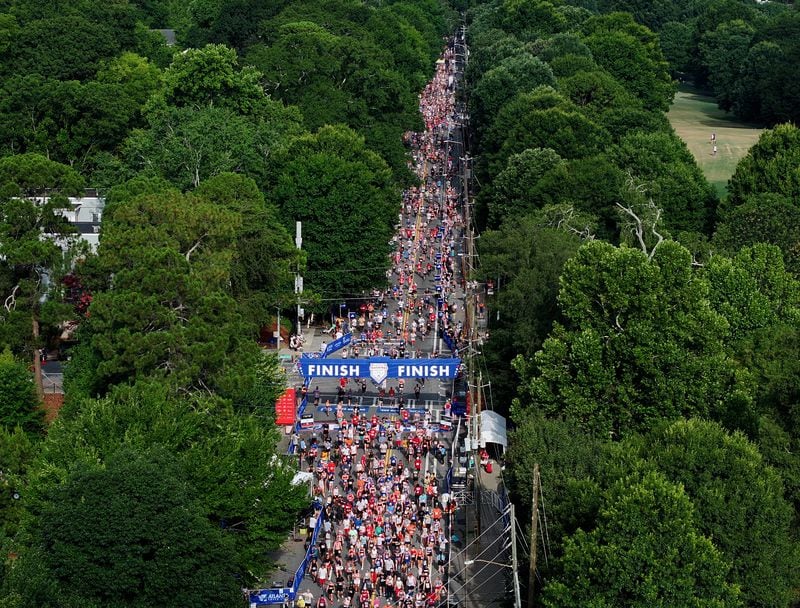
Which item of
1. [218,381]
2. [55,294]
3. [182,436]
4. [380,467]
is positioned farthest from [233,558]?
[55,294]

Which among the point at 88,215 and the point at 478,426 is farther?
the point at 88,215

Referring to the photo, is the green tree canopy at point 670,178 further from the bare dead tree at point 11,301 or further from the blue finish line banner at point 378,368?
the bare dead tree at point 11,301

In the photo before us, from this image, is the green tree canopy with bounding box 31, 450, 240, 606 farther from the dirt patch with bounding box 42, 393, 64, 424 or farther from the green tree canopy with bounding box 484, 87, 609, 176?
the green tree canopy with bounding box 484, 87, 609, 176

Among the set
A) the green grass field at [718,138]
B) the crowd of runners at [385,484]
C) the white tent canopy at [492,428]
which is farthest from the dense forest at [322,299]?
the green grass field at [718,138]

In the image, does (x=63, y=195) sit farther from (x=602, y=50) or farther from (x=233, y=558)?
(x=602, y=50)

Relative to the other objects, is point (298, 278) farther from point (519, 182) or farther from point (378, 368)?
point (519, 182)

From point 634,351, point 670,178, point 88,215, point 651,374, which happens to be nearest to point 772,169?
point 670,178

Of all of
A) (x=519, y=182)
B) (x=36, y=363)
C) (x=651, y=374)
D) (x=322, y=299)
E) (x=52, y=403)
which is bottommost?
(x=52, y=403)
